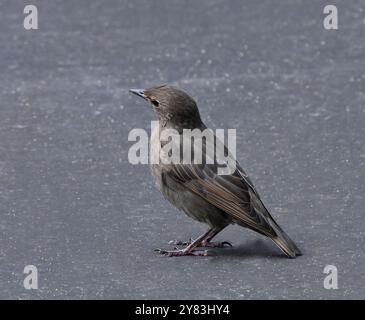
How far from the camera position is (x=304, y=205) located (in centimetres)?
903

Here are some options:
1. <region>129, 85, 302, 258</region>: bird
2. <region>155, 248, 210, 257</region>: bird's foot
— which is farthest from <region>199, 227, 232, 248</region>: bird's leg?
<region>155, 248, 210, 257</region>: bird's foot

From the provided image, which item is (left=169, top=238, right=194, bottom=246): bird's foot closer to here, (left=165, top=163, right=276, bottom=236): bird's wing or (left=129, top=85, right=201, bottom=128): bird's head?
(left=165, top=163, right=276, bottom=236): bird's wing

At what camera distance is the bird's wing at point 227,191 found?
8008 mm

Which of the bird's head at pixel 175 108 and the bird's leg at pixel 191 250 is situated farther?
the bird's head at pixel 175 108

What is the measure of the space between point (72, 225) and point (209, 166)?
1101 mm

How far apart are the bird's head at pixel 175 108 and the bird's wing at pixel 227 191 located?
0.35 metres

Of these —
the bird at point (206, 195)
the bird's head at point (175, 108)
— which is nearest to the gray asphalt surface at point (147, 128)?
the bird at point (206, 195)

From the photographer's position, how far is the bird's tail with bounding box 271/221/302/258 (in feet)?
26.1

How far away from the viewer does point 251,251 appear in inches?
323

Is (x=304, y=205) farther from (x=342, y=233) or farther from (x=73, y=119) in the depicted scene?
(x=73, y=119)

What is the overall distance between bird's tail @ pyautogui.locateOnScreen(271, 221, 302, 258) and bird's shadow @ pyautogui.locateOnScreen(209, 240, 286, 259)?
9 centimetres

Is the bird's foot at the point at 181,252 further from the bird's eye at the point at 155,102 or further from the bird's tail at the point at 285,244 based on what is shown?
the bird's eye at the point at 155,102
